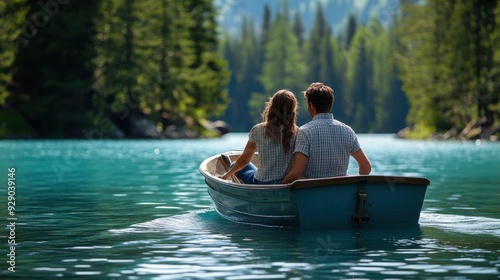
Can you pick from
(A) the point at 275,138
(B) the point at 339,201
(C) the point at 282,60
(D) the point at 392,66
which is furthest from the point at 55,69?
(C) the point at 282,60

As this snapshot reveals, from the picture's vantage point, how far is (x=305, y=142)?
1261cm

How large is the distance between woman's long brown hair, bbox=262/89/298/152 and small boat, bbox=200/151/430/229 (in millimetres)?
812

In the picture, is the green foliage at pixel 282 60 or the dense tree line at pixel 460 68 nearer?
the dense tree line at pixel 460 68

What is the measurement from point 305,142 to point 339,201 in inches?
38.4

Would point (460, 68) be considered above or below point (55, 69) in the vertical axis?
below

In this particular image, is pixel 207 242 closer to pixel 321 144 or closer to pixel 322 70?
pixel 321 144

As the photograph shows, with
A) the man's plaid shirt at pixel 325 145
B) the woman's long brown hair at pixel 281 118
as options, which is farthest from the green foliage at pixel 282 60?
the man's plaid shirt at pixel 325 145

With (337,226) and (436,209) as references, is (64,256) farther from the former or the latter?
(436,209)

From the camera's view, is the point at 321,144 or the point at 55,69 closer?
the point at 321,144

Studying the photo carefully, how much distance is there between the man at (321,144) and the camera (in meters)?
12.5

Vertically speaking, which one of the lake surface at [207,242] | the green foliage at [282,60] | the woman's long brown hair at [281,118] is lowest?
the lake surface at [207,242]

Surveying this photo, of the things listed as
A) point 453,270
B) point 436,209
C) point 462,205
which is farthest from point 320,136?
point 462,205

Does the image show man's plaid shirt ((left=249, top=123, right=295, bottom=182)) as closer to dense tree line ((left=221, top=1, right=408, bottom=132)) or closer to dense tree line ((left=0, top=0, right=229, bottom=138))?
dense tree line ((left=0, top=0, right=229, bottom=138))

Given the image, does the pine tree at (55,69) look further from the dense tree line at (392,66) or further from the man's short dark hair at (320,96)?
the man's short dark hair at (320,96)
